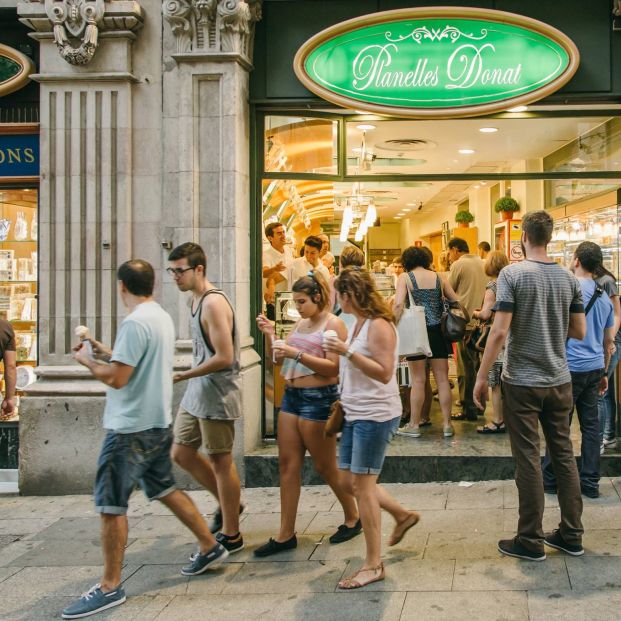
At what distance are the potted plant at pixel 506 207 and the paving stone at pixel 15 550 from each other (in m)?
6.43

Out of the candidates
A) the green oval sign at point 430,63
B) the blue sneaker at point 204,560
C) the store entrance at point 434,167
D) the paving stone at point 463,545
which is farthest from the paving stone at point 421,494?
the green oval sign at point 430,63

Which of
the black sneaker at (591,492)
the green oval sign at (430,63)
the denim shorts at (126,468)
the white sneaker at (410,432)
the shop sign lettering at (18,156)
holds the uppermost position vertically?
the green oval sign at (430,63)

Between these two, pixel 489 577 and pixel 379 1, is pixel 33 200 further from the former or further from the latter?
pixel 489 577

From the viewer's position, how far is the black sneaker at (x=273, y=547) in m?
5.65


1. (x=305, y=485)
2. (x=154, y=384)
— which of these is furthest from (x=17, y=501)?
(x=154, y=384)

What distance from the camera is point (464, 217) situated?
11.5m

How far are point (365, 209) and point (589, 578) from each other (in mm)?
6622

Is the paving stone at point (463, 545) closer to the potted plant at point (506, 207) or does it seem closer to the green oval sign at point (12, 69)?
the potted plant at point (506, 207)

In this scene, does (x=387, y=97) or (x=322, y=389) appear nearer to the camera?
(x=322, y=389)

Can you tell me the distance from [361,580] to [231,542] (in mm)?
1127

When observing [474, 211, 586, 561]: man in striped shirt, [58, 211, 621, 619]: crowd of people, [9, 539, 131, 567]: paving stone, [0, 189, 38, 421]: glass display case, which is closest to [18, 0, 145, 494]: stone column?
[0, 189, 38, 421]: glass display case

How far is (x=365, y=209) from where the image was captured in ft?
35.6

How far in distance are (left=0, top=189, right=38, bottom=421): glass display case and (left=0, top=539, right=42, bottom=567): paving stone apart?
99.1 inches

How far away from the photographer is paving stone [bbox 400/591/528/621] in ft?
14.9
